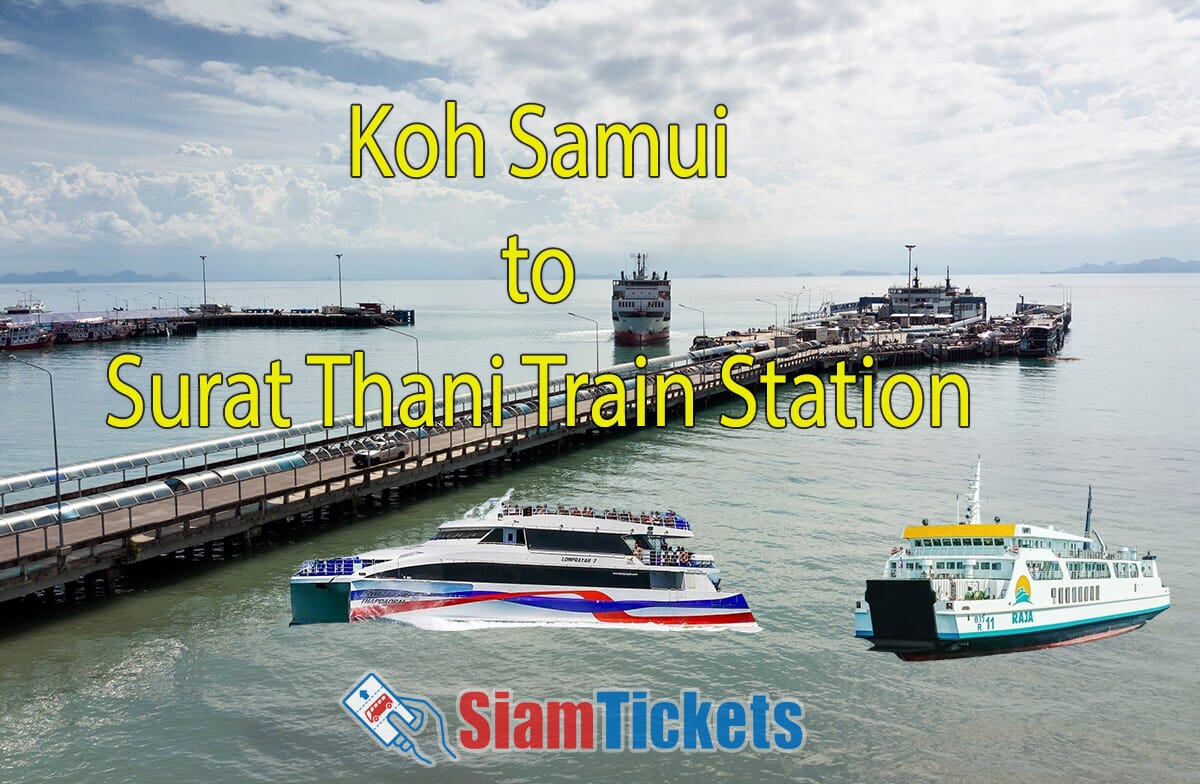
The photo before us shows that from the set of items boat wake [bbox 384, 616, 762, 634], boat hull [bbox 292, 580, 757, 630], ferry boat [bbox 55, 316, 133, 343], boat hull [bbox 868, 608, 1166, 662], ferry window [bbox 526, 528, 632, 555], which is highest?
ferry boat [bbox 55, 316, 133, 343]

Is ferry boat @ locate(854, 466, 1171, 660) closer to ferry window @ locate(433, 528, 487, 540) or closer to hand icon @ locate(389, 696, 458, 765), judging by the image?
ferry window @ locate(433, 528, 487, 540)

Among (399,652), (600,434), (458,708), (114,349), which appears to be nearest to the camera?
(458,708)

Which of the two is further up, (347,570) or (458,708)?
(347,570)

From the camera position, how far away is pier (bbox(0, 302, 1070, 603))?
114ft

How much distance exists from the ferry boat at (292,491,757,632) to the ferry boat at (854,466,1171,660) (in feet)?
16.7

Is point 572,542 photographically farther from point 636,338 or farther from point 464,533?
point 636,338

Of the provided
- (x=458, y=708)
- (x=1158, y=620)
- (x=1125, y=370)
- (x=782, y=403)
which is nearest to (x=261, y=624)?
(x=458, y=708)

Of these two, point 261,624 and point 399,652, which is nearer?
point 399,652

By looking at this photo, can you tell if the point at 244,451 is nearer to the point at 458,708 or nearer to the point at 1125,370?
the point at 458,708

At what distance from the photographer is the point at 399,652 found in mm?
30062

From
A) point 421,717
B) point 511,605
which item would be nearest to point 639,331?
point 511,605

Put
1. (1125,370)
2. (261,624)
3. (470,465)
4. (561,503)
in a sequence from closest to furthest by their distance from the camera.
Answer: (261,624) < (561,503) < (470,465) < (1125,370)

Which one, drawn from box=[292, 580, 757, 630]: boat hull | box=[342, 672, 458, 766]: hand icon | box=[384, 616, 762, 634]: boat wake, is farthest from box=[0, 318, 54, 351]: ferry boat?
box=[342, 672, 458, 766]: hand icon

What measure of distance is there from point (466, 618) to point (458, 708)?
252 inches
